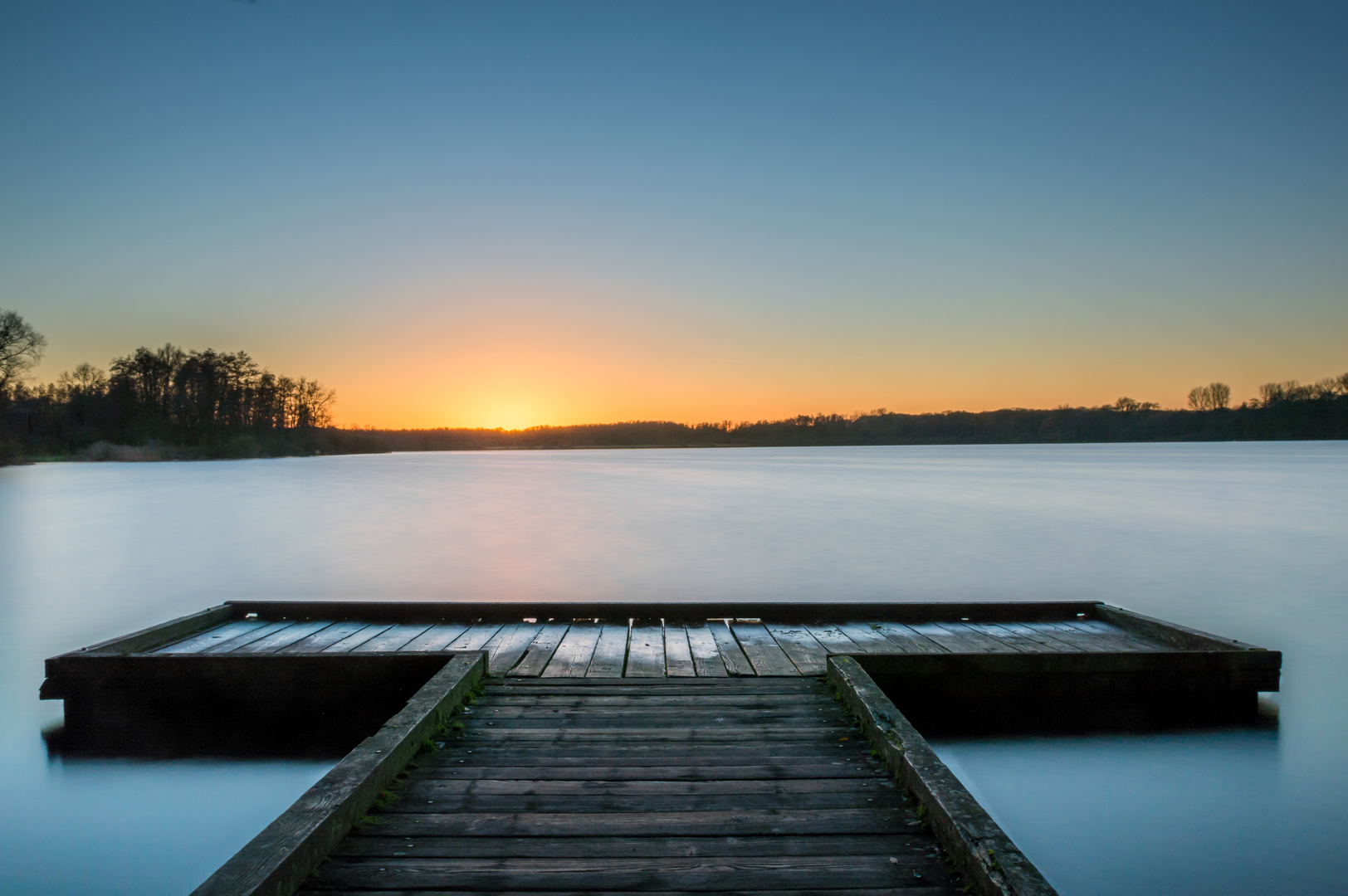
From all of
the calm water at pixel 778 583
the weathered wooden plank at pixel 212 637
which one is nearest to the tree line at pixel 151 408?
the calm water at pixel 778 583

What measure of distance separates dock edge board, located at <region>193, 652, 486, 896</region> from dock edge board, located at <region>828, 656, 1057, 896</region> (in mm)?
1789

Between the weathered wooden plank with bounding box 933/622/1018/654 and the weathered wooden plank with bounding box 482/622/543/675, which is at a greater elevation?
the weathered wooden plank with bounding box 482/622/543/675

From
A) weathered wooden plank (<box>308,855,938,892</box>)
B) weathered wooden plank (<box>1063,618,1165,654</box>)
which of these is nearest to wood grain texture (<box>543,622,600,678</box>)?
weathered wooden plank (<box>308,855,938,892</box>)

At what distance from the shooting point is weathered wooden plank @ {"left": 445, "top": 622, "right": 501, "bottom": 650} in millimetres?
5012

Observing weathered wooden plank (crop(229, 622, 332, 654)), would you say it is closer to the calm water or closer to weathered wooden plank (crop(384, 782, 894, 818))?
the calm water

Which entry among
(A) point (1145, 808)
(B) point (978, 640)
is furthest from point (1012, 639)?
(A) point (1145, 808)

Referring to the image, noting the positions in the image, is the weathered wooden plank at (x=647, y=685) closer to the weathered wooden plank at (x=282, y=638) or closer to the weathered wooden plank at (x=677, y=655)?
the weathered wooden plank at (x=677, y=655)

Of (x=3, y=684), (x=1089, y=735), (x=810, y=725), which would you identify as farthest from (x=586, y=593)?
(x=810, y=725)

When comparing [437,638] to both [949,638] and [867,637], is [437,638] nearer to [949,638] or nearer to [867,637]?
[867,637]

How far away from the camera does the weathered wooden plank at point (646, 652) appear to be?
14.3 feet

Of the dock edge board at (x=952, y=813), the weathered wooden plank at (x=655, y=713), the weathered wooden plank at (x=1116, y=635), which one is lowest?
the weathered wooden plank at (x=1116, y=635)

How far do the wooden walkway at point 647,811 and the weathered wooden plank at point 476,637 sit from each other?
137 cm

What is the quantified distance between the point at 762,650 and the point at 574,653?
1.18m

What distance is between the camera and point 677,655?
4758 mm
